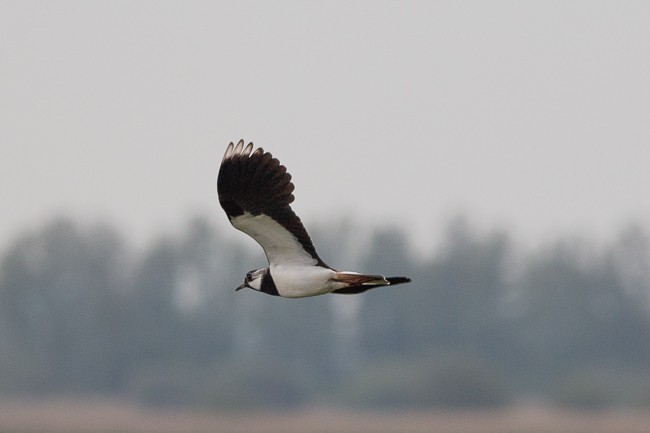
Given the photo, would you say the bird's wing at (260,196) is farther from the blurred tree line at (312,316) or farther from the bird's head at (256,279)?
the blurred tree line at (312,316)

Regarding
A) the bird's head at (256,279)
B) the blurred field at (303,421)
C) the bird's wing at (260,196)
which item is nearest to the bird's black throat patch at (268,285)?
the bird's head at (256,279)

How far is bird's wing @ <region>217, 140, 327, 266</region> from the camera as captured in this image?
16.0 meters

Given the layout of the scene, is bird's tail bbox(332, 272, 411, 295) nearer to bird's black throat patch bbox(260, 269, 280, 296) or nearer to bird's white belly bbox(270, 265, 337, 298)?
bird's white belly bbox(270, 265, 337, 298)

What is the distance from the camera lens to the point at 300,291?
52.6 ft

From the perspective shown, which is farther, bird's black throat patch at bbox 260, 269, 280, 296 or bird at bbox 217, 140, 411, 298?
bird's black throat patch at bbox 260, 269, 280, 296

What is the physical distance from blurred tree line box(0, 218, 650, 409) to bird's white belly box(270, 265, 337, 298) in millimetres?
53570

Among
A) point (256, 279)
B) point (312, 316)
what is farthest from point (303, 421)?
point (256, 279)

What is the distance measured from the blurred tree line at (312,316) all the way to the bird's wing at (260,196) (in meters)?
53.8

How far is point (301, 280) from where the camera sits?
16.0 meters

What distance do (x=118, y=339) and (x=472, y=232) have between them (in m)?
22.0

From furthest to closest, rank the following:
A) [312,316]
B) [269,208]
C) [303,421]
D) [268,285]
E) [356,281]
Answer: [312,316], [303,421], [268,285], [269,208], [356,281]

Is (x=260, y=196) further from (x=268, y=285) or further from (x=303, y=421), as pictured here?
(x=303, y=421)

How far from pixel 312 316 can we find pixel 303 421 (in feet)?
84.2

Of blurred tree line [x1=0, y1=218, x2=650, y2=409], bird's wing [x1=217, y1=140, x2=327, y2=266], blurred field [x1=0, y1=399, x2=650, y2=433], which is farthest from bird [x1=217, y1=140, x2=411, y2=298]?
blurred tree line [x1=0, y1=218, x2=650, y2=409]
